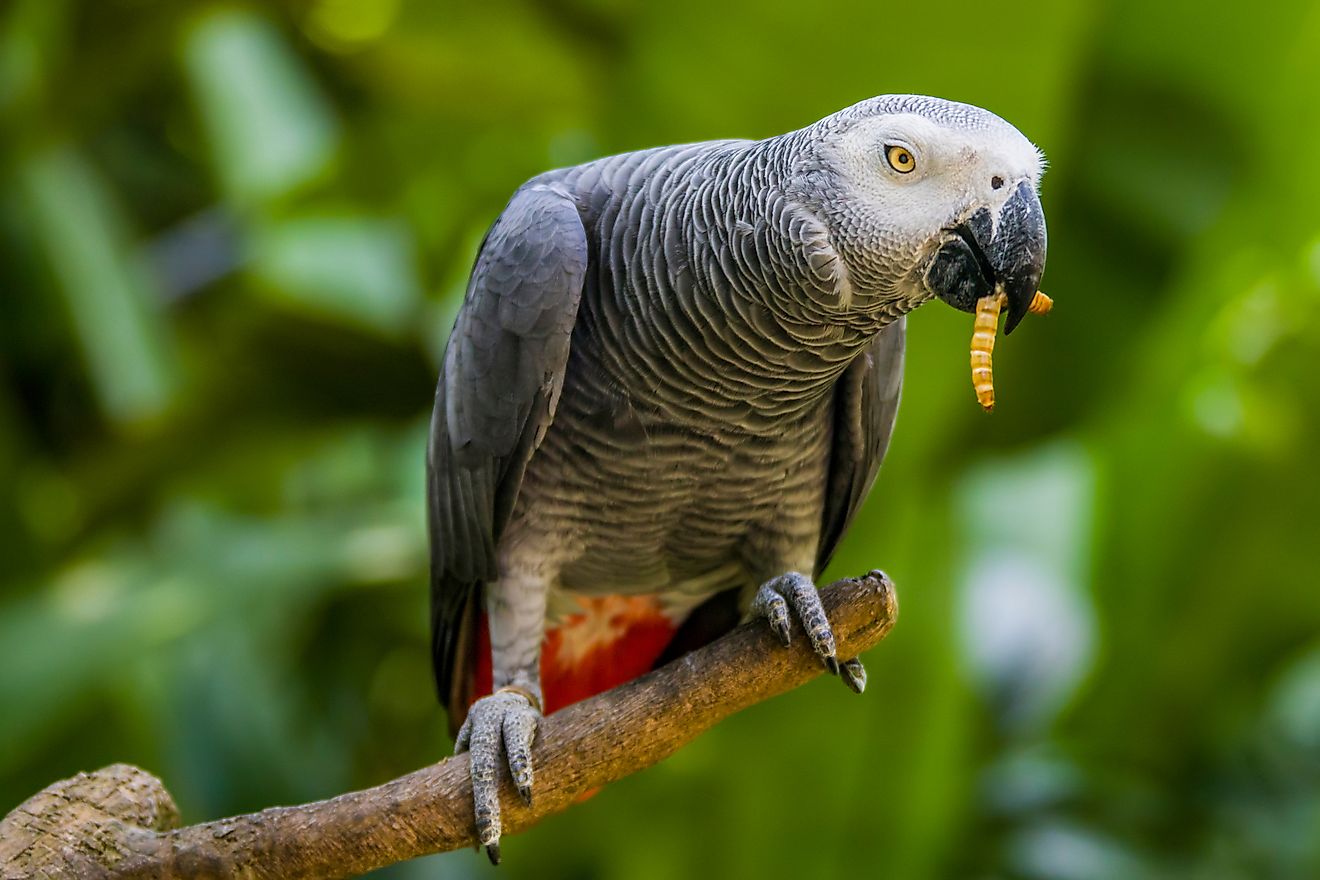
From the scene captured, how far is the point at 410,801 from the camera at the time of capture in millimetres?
1135

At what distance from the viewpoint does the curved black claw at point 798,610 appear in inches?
46.6

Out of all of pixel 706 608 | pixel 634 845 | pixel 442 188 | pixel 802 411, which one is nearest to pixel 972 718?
pixel 634 845

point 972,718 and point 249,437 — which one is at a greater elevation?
point 249,437

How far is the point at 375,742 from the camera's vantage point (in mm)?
2869

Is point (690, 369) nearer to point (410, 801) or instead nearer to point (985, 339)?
point (985, 339)

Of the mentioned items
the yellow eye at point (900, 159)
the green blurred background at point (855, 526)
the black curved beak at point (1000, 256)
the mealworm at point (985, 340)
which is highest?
the yellow eye at point (900, 159)

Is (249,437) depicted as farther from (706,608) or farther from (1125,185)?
(1125,185)

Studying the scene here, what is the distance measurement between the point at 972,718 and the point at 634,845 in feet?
2.34

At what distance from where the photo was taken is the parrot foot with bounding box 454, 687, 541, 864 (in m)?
1.15

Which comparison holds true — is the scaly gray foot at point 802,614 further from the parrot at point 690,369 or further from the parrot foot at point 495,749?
the parrot foot at point 495,749

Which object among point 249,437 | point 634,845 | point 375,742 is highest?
point 249,437

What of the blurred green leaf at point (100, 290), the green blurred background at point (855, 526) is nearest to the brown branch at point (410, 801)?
the green blurred background at point (855, 526)

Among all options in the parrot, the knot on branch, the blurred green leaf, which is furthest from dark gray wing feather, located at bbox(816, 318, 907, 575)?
the blurred green leaf

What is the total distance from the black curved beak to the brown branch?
1.03 feet
